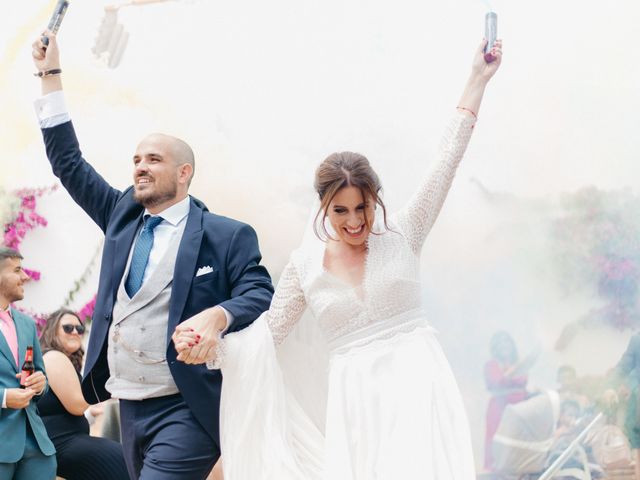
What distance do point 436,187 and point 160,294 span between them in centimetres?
97

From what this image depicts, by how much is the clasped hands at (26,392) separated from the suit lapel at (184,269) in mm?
1361

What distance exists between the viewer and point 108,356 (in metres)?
3.06

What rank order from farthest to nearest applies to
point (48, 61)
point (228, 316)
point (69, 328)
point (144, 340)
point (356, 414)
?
point (69, 328) → point (48, 61) → point (144, 340) → point (228, 316) → point (356, 414)

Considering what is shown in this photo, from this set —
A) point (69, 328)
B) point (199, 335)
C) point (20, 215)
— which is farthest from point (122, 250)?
point (20, 215)

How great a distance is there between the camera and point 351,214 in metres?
2.67

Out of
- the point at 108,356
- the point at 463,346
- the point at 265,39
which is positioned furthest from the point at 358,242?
the point at 265,39

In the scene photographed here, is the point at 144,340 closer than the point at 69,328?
Yes

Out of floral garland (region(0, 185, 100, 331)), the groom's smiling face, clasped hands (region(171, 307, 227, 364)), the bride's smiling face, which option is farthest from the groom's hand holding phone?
floral garland (region(0, 185, 100, 331))

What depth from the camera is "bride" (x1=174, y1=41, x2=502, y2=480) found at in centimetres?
257

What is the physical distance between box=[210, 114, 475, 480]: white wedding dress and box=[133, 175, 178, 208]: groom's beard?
0.56m

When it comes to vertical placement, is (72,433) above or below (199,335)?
below

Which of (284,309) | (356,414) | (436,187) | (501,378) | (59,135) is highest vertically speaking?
(59,135)

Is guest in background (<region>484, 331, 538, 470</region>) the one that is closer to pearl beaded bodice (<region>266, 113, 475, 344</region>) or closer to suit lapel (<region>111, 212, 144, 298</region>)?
pearl beaded bodice (<region>266, 113, 475, 344</region>)

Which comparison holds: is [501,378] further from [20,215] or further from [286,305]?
[20,215]
